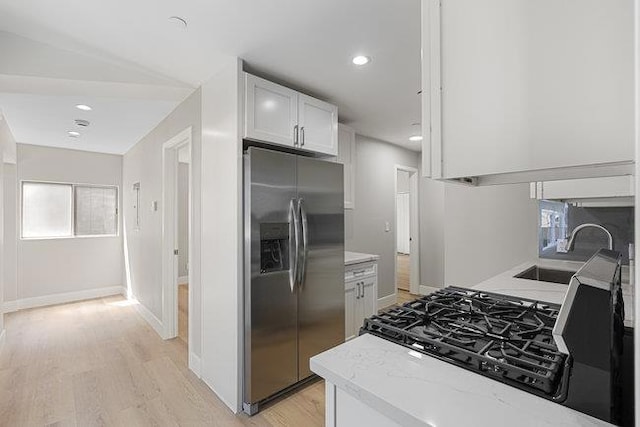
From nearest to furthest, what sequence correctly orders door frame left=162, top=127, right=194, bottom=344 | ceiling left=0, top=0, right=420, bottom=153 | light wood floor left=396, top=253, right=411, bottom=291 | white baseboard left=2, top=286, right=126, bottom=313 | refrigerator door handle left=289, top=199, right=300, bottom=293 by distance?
ceiling left=0, top=0, right=420, bottom=153, refrigerator door handle left=289, top=199, right=300, bottom=293, door frame left=162, top=127, right=194, bottom=344, white baseboard left=2, top=286, right=126, bottom=313, light wood floor left=396, top=253, right=411, bottom=291

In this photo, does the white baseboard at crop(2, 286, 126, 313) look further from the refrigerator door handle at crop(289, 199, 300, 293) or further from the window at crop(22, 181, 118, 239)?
the refrigerator door handle at crop(289, 199, 300, 293)

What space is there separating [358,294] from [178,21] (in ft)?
8.56

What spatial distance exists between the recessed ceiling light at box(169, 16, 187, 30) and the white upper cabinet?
1.52m

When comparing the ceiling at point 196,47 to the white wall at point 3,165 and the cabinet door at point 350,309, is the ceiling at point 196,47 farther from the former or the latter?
the cabinet door at point 350,309

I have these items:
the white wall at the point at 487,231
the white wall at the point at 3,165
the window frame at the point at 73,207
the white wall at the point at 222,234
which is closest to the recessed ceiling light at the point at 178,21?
the white wall at the point at 222,234

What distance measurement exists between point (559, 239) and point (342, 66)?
2085mm

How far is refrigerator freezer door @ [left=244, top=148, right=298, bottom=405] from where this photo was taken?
219 cm

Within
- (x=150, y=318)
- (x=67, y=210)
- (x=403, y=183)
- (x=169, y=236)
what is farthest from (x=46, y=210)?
(x=403, y=183)

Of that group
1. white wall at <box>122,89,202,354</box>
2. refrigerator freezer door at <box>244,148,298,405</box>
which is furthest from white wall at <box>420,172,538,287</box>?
white wall at <box>122,89,202,354</box>

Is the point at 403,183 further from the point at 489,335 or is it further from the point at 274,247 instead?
the point at 489,335

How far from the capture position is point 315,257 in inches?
102

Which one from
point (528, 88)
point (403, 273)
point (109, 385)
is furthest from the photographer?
point (403, 273)

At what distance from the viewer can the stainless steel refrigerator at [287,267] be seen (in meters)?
2.20

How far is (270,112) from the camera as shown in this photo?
2.38m
